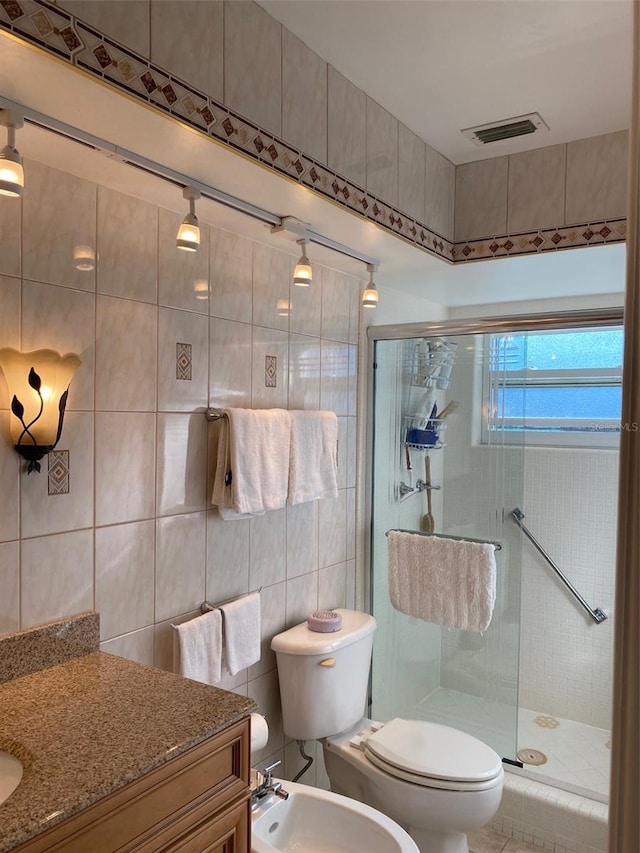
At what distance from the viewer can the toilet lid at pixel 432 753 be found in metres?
1.97

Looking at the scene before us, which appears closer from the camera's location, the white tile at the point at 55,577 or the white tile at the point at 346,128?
the white tile at the point at 55,577

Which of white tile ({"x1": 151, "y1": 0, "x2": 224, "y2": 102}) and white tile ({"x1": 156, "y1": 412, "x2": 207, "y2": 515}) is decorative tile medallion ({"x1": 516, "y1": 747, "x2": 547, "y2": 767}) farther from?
white tile ({"x1": 151, "y1": 0, "x2": 224, "y2": 102})

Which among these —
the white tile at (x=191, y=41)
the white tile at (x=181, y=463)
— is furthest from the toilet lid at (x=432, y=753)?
the white tile at (x=191, y=41)

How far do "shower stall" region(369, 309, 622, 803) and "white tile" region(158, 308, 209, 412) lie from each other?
39.7 inches

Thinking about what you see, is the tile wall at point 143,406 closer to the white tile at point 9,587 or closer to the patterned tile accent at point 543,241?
the white tile at point 9,587

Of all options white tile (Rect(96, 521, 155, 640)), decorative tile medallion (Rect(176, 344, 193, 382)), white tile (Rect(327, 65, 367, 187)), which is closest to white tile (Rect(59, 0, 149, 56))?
white tile (Rect(327, 65, 367, 187))

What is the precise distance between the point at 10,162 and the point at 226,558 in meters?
1.27

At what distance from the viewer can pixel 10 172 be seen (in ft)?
3.85

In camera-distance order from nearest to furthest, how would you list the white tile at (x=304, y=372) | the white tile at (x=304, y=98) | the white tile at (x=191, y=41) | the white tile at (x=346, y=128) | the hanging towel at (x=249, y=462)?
the white tile at (x=191, y=41) < the white tile at (x=304, y=98) < the white tile at (x=346, y=128) < the hanging towel at (x=249, y=462) < the white tile at (x=304, y=372)

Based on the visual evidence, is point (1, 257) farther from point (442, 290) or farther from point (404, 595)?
point (442, 290)

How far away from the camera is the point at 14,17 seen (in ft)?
3.32

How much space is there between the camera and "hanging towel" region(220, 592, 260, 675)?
1.92 m

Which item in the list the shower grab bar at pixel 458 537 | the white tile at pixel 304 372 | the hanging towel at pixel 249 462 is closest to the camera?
the hanging towel at pixel 249 462

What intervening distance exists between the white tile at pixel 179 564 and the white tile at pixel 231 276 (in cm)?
64
